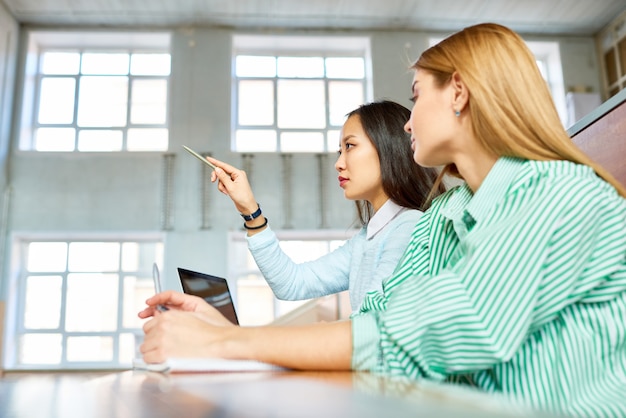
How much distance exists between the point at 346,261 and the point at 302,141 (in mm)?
7118

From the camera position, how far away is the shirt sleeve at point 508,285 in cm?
68

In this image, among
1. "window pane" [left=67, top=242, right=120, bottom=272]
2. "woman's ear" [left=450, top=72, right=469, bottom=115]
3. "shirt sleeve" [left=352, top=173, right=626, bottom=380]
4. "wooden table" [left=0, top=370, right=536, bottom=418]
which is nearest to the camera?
"wooden table" [left=0, top=370, right=536, bottom=418]

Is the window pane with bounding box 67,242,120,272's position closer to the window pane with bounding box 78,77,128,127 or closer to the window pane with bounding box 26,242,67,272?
the window pane with bounding box 26,242,67,272

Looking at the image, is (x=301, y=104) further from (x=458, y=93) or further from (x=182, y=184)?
(x=458, y=93)

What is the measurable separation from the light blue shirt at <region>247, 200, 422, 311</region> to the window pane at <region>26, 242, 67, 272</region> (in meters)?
7.02

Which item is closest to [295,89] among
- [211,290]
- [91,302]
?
[91,302]

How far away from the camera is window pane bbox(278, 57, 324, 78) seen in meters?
9.05

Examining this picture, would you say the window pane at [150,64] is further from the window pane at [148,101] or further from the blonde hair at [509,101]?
the blonde hair at [509,101]

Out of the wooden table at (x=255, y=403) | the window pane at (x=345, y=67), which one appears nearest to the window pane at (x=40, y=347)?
the window pane at (x=345, y=67)

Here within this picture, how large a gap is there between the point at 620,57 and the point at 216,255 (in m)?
6.36

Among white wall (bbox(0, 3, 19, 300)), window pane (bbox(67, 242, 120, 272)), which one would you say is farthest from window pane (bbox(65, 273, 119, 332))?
white wall (bbox(0, 3, 19, 300))

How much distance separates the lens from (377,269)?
1.46m

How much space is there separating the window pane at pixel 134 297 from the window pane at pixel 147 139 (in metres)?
1.87

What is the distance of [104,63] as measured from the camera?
8883 mm
